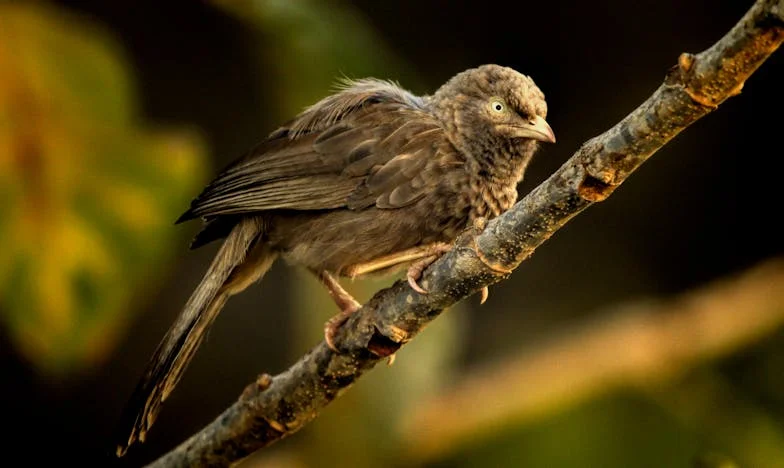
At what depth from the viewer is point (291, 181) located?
3283 mm

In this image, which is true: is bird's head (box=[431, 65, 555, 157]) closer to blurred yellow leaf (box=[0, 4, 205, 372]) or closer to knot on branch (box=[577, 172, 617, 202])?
knot on branch (box=[577, 172, 617, 202])

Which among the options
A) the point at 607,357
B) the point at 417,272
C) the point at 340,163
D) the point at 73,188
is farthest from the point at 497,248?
the point at 73,188

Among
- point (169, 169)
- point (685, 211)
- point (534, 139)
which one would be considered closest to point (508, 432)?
point (685, 211)

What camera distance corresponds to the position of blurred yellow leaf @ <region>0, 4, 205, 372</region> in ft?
14.0

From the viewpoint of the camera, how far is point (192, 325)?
3.18 m

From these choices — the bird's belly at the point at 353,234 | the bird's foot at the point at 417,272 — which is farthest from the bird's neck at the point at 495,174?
the bird's foot at the point at 417,272

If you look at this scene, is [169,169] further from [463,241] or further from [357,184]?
[463,241]

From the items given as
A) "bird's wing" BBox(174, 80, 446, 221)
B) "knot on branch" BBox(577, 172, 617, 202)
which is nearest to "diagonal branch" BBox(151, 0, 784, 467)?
"knot on branch" BBox(577, 172, 617, 202)

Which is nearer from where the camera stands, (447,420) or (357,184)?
(357,184)

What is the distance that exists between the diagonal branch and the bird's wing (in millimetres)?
529

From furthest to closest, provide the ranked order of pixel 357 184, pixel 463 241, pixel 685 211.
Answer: pixel 685 211, pixel 357 184, pixel 463 241

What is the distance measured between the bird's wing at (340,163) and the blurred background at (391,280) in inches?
33.7

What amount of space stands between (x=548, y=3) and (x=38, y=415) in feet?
9.68

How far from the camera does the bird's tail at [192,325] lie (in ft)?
10.2
